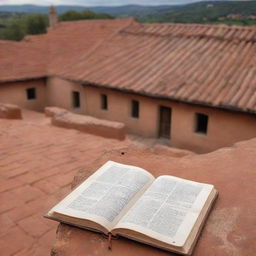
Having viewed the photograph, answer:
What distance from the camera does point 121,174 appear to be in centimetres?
240

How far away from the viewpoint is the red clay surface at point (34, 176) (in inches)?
108

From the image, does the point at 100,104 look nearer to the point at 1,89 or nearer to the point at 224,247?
the point at 1,89

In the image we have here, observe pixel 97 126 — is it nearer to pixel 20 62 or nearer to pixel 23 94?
pixel 23 94

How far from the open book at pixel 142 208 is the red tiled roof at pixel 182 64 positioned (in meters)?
7.26

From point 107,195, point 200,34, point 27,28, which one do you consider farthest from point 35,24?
point 107,195

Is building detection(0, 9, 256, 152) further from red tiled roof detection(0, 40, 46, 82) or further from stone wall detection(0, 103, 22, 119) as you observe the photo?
stone wall detection(0, 103, 22, 119)

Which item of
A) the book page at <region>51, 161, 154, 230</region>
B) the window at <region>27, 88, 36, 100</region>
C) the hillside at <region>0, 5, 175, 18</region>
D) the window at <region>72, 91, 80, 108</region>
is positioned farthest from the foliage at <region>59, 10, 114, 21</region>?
the book page at <region>51, 161, 154, 230</region>

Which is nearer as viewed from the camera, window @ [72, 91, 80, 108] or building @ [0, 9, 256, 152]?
building @ [0, 9, 256, 152]

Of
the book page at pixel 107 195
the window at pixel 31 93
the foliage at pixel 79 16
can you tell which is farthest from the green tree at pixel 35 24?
the book page at pixel 107 195

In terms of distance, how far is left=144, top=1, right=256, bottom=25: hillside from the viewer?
1279cm

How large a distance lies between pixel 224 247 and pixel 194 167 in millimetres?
1064

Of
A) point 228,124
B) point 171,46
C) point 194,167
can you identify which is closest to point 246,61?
point 228,124

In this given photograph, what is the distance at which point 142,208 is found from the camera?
75.8 inches

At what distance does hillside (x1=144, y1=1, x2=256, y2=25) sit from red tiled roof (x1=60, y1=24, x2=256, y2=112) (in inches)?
57.5
